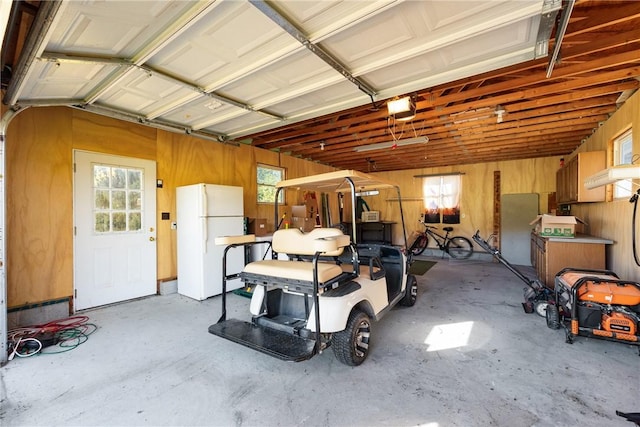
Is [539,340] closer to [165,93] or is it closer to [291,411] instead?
[291,411]

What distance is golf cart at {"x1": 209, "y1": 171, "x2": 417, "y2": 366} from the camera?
2.18 meters

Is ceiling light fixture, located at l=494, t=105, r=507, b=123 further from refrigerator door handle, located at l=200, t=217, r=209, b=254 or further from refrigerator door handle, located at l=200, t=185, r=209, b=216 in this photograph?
refrigerator door handle, located at l=200, t=217, r=209, b=254

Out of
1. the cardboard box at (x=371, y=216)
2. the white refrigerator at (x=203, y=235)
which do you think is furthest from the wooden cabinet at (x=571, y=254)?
the white refrigerator at (x=203, y=235)

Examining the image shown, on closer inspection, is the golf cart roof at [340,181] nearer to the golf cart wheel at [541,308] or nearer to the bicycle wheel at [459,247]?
the golf cart wheel at [541,308]

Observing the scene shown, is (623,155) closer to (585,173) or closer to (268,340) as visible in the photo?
(585,173)

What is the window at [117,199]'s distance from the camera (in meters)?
3.91

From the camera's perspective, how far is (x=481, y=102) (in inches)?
149

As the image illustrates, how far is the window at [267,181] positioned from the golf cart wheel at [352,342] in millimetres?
4491

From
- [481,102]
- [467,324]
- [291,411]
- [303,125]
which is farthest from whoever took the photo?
[303,125]

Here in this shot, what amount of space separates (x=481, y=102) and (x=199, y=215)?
14.7 ft

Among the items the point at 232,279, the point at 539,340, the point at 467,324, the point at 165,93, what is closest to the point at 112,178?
the point at 165,93

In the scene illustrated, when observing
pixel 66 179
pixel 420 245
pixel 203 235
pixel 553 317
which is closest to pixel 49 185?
pixel 66 179

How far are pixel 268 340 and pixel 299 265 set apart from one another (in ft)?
2.28

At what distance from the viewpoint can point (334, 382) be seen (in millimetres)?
2178
